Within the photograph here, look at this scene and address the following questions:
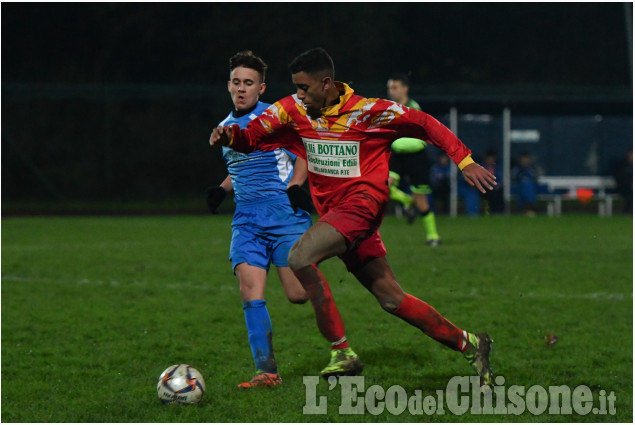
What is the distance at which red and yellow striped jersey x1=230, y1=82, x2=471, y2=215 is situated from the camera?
5328mm

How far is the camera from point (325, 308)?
5746 millimetres

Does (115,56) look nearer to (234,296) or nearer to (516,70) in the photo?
(516,70)

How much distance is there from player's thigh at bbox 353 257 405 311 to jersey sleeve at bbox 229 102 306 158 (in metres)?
0.79

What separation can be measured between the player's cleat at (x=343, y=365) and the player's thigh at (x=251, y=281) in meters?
0.56

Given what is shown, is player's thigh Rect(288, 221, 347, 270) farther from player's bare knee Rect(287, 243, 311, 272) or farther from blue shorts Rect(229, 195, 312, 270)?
blue shorts Rect(229, 195, 312, 270)

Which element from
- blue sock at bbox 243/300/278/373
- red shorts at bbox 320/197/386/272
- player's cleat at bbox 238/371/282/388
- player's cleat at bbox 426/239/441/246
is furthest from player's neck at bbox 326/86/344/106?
player's cleat at bbox 426/239/441/246

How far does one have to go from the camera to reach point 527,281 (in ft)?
33.6

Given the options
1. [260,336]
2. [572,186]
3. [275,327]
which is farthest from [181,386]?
[572,186]

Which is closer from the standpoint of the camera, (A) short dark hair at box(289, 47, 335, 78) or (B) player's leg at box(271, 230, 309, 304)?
(A) short dark hair at box(289, 47, 335, 78)

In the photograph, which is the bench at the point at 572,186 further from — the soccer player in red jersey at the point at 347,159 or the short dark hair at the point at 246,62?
the soccer player in red jersey at the point at 347,159

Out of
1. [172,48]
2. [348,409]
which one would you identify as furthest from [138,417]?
[172,48]

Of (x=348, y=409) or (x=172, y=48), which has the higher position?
(x=172, y=48)

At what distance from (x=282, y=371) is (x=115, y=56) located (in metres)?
26.2

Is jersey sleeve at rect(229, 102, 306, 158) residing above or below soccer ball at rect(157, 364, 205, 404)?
above
